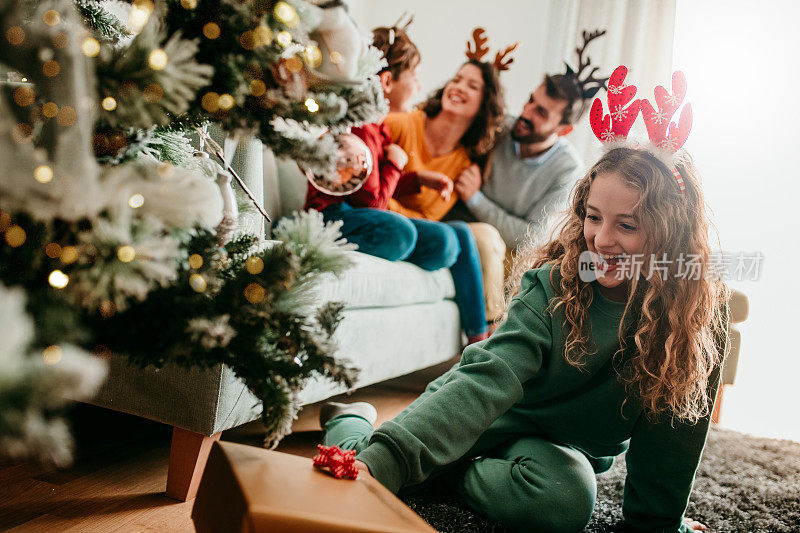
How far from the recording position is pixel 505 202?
7.59ft

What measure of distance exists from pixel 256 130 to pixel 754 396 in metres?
2.61

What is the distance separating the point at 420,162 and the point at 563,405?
1.36 metres

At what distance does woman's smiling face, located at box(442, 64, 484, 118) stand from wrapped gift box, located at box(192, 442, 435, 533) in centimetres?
173

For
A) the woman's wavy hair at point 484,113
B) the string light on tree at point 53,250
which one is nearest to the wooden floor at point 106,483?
the string light on tree at point 53,250

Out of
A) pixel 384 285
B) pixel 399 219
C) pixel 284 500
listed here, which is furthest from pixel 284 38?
pixel 399 219

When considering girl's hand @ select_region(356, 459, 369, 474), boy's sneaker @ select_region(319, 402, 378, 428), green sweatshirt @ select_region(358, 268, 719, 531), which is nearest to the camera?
girl's hand @ select_region(356, 459, 369, 474)

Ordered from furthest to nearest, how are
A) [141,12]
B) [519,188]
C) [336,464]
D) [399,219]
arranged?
[519,188], [399,219], [336,464], [141,12]

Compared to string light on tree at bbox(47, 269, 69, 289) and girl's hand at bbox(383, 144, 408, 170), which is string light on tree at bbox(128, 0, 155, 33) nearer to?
string light on tree at bbox(47, 269, 69, 289)

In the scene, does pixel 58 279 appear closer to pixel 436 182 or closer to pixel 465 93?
pixel 436 182

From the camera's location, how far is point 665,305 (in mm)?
939

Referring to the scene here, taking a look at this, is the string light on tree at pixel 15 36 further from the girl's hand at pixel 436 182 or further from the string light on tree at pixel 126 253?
the girl's hand at pixel 436 182

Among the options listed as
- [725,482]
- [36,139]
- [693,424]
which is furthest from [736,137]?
[36,139]

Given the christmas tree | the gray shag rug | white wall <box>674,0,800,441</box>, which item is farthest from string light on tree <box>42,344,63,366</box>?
white wall <box>674,0,800,441</box>

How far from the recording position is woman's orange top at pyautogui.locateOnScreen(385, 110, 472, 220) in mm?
2133
